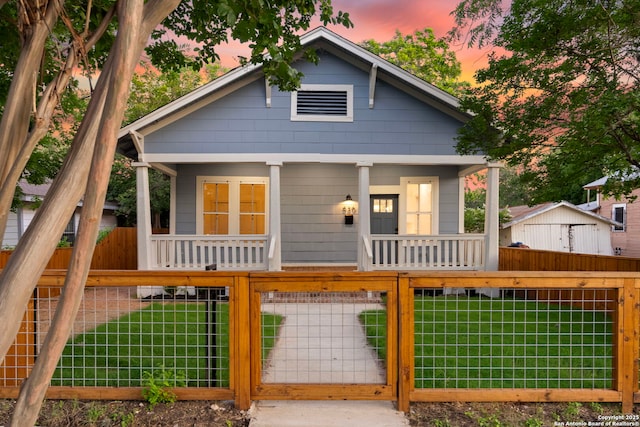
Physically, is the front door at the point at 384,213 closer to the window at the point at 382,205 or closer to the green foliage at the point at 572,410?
the window at the point at 382,205

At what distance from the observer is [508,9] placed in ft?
17.2

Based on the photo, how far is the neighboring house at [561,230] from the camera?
1891 centimetres

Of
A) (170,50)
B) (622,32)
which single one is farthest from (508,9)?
(170,50)

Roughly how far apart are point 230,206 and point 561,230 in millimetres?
17331

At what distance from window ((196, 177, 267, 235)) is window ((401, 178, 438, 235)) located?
3.65 meters

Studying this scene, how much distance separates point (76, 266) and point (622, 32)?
20.4ft

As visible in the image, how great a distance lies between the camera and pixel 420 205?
980 centimetres

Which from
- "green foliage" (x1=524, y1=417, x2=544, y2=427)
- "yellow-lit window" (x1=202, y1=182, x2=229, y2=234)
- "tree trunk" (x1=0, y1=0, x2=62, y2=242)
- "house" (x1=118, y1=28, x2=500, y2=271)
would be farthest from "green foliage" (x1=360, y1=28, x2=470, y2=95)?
"tree trunk" (x1=0, y1=0, x2=62, y2=242)

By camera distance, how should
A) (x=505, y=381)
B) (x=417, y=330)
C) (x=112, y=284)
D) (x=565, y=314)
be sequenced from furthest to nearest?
(x=565, y=314) → (x=417, y=330) → (x=505, y=381) → (x=112, y=284)

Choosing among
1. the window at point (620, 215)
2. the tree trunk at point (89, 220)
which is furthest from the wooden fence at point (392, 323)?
the window at point (620, 215)

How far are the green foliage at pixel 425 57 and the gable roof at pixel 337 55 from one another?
10.7 meters

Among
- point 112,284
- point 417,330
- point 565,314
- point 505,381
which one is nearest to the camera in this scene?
point 112,284

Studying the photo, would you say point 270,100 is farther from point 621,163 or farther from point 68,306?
point 68,306

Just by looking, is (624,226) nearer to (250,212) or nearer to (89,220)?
(250,212)
